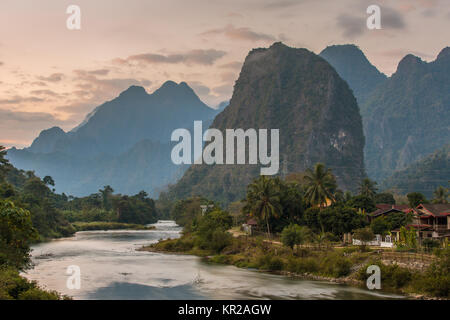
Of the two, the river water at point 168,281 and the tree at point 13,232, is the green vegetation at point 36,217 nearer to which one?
the tree at point 13,232

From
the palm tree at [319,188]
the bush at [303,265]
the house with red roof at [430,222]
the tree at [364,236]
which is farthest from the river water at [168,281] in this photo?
the palm tree at [319,188]

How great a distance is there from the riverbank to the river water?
2.22 metres

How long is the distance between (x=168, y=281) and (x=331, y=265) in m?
16.4

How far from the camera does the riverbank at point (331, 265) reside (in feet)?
129

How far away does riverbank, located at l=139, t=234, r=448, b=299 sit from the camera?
129 ft

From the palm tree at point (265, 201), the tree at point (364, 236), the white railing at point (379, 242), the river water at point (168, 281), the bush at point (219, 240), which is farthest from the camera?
the palm tree at point (265, 201)

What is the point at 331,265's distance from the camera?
49906 mm

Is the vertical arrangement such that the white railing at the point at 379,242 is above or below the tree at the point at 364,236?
below

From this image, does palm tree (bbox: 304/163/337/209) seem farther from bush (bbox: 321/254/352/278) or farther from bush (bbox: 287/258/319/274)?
bush (bbox: 321/254/352/278)

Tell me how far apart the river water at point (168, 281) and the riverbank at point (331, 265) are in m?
2.22

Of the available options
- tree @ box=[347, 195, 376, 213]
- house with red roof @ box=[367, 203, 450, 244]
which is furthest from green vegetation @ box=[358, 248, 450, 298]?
tree @ box=[347, 195, 376, 213]
